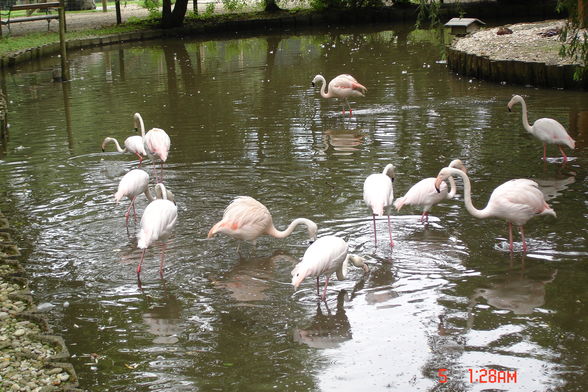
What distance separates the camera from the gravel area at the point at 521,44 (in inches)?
623

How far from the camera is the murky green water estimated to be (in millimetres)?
5348

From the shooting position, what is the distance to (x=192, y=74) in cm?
1917

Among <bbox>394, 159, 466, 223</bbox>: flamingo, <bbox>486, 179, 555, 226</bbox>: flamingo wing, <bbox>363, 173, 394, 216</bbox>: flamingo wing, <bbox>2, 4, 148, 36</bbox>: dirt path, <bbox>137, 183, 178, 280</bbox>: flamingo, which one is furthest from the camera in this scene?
<bbox>2, 4, 148, 36</bbox>: dirt path

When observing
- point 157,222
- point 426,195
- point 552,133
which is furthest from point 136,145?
point 552,133

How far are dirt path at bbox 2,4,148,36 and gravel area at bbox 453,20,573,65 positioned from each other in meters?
16.5

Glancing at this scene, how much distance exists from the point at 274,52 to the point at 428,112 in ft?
35.7

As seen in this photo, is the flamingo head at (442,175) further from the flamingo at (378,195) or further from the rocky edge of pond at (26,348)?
the rocky edge of pond at (26,348)

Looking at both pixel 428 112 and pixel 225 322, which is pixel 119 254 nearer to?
pixel 225 322

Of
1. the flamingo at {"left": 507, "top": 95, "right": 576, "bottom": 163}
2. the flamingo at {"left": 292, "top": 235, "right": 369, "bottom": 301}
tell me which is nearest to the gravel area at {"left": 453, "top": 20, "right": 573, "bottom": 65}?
the flamingo at {"left": 507, "top": 95, "right": 576, "bottom": 163}

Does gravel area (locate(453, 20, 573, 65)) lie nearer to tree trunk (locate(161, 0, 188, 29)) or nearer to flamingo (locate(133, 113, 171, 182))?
flamingo (locate(133, 113, 171, 182))

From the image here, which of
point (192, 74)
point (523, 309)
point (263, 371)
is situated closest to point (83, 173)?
point (263, 371)
